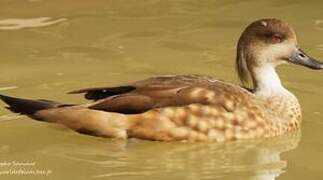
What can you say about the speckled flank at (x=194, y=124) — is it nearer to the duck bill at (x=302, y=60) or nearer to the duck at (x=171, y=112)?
the duck at (x=171, y=112)

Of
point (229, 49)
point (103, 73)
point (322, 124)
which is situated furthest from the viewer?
point (229, 49)

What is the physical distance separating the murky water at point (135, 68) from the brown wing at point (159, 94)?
0.88ft

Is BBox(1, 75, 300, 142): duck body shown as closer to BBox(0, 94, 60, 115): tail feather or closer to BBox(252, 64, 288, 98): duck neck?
BBox(0, 94, 60, 115): tail feather

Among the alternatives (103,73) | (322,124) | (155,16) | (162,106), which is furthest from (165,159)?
(155,16)

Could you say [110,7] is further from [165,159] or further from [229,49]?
[165,159]

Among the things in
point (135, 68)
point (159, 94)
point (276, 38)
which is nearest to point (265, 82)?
point (276, 38)

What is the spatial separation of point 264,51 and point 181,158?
52.7 inches

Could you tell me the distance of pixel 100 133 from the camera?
294 inches

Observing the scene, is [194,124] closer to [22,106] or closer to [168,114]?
[168,114]

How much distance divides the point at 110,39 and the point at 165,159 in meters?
3.67

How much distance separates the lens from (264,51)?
8055mm

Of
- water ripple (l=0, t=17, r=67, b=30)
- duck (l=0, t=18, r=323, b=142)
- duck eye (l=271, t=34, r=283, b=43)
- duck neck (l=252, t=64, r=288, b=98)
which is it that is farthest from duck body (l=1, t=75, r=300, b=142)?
water ripple (l=0, t=17, r=67, b=30)

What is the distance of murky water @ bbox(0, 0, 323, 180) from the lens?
23.0ft

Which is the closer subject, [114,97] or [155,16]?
[114,97]
